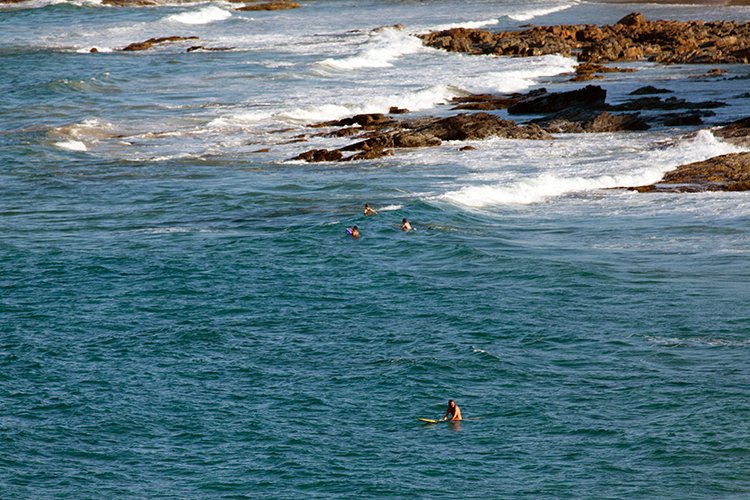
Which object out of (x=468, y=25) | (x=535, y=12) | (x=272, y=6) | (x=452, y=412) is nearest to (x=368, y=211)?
(x=452, y=412)

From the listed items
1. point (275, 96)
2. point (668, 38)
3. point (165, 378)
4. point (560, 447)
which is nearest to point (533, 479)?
point (560, 447)

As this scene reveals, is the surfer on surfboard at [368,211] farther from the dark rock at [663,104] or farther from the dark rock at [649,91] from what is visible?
the dark rock at [649,91]

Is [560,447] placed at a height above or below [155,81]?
below

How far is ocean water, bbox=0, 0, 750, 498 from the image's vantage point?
15.7 metres

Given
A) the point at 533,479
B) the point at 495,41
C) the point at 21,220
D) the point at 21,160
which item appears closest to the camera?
the point at 533,479

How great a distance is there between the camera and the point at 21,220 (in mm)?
29797

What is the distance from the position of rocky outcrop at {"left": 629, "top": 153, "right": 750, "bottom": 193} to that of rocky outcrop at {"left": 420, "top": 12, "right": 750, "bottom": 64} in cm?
2581

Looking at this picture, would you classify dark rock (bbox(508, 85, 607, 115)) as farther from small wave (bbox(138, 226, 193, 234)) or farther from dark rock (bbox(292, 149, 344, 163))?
small wave (bbox(138, 226, 193, 234))

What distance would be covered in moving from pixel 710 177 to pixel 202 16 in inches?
2929

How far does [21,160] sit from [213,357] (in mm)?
21467

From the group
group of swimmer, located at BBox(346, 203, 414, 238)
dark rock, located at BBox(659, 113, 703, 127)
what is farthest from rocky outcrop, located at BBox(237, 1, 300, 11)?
group of swimmer, located at BBox(346, 203, 414, 238)

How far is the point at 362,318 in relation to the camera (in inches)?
845

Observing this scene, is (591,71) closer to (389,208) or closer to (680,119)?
(680,119)

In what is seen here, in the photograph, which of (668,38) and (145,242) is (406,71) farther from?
(145,242)
